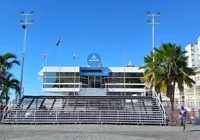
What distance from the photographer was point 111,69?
64.6 meters

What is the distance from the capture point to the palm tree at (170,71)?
2775 cm

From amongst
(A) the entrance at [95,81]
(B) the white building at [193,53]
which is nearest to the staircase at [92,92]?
(A) the entrance at [95,81]

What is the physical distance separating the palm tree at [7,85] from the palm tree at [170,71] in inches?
547

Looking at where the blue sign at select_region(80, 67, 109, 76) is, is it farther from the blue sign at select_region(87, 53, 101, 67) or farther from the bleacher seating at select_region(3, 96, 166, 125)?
the bleacher seating at select_region(3, 96, 166, 125)

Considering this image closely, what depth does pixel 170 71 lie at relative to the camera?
27.8 meters

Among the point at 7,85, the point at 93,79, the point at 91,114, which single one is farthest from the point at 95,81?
the point at 91,114

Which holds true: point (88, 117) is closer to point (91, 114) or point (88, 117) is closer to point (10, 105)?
point (91, 114)

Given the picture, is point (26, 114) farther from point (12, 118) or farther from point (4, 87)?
point (4, 87)

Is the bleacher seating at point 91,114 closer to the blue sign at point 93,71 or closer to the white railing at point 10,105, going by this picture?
the white railing at point 10,105

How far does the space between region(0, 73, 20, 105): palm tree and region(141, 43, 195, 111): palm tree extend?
1390 cm

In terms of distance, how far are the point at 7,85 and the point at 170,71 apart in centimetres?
1616

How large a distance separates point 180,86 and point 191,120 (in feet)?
14.8

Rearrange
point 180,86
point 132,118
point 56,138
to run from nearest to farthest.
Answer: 1. point 56,138
2. point 132,118
3. point 180,86

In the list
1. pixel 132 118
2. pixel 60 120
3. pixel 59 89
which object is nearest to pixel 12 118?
pixel 60 120
